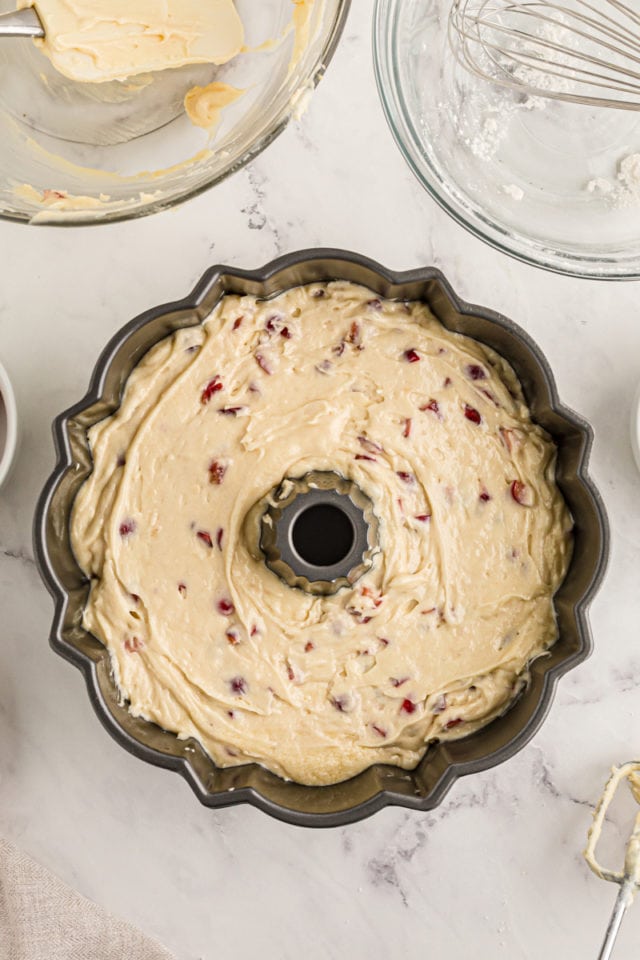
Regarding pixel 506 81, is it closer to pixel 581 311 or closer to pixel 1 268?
pixel 581 311

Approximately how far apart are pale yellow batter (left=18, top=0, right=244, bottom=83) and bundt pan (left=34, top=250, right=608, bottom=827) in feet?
1.21

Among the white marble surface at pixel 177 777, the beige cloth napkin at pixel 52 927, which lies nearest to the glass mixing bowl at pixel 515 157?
the white marble surface at pixel 177 777

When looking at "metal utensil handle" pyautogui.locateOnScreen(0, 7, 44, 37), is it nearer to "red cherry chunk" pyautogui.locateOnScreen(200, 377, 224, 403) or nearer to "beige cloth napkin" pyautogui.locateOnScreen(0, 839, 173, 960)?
"red cherry chunk" pyautogui.locateOnScreen(200, 377, 224, 403)

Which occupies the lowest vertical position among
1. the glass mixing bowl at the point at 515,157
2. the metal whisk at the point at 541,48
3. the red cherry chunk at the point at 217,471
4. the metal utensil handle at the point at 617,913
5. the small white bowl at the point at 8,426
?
the metal utensil handle at the point at 617,913

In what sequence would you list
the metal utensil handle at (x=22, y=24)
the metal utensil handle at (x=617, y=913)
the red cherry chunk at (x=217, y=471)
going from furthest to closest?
1. the metal utensil handle at (x=617, y=913)
2. the red cherry chunk at (x=217, y=471)
3. the metal utensil handle at (x=22, y=24)

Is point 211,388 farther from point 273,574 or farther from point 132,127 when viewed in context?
point 132,127

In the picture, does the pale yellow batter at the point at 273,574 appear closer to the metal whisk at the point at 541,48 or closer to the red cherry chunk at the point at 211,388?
the red cherry chunk at the point at 211,388

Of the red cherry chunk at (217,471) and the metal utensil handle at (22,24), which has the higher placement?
the metal utensil handle at (22,24)

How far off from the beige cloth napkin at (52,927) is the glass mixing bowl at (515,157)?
5.28 feet

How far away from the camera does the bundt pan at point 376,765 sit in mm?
1778

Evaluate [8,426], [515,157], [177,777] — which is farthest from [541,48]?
[177,777]

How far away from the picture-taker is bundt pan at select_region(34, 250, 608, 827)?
5.83ft

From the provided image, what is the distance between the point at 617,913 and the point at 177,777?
37.3 inches

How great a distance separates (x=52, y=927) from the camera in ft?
6.93
